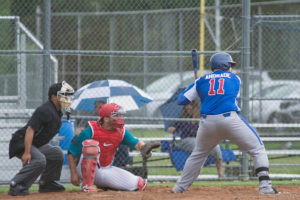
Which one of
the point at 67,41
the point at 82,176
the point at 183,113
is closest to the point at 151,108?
the point at 67,41

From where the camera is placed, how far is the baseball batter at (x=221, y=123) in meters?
6.46

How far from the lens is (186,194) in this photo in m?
6.86

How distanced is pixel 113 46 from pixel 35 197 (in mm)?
9781

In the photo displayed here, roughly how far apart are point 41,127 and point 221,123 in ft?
7.09

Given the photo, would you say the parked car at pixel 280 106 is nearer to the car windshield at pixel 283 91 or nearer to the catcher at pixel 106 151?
the car windshield at pixel 283 91

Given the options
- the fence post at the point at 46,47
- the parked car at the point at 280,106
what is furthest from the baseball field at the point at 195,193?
the parked car at the point at 280,106

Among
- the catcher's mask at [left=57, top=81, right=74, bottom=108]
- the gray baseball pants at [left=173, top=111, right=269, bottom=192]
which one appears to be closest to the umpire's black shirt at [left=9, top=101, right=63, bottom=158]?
the catcher's mask at [left=57, top=81, right=74, bottom=108]

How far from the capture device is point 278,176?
343 inches

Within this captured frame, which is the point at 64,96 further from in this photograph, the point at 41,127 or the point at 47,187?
the point at 47,187

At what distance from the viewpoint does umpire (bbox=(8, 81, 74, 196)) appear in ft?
22.5

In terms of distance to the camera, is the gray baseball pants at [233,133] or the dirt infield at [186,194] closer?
the dirt infield at [186,194]

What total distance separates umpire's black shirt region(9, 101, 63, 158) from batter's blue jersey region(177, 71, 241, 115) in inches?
60.9

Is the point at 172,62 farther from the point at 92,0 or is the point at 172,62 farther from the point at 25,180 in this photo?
the point at 25,180

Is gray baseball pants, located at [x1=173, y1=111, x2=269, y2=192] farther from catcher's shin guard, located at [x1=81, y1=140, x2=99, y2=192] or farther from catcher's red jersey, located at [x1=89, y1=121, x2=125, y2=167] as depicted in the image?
catcher's shin guard, located at [x1=81, y1=140, x2=99, y2=192]
